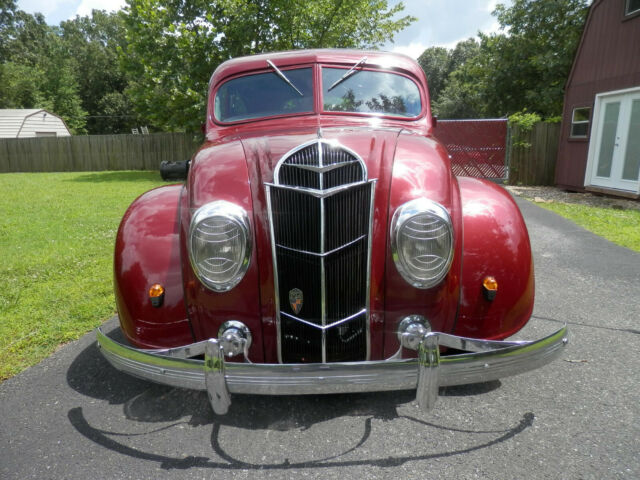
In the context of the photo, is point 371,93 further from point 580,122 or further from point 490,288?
point 580,122

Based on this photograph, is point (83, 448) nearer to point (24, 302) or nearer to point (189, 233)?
point (189, 233)

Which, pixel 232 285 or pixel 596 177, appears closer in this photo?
pixel 232 285

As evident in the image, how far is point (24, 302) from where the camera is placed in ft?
13.5

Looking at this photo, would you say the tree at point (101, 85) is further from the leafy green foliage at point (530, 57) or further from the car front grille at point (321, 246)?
the car front grille at point (321, 246)

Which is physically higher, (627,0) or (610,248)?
(627,0)

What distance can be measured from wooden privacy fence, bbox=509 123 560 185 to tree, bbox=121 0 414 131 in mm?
8338

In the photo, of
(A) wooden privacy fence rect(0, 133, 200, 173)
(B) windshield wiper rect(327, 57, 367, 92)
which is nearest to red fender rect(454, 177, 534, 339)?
(B) windshield wiper rect(327, 57, 367, 92)

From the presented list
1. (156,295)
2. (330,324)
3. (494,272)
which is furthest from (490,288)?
(156,295)

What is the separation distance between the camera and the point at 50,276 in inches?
191

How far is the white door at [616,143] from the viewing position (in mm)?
9633

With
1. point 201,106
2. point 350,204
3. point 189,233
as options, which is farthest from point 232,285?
point 201,106

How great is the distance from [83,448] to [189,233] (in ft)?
3.93

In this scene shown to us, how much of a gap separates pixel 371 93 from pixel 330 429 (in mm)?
2365

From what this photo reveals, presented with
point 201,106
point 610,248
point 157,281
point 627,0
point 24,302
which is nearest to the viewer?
point 157,281
